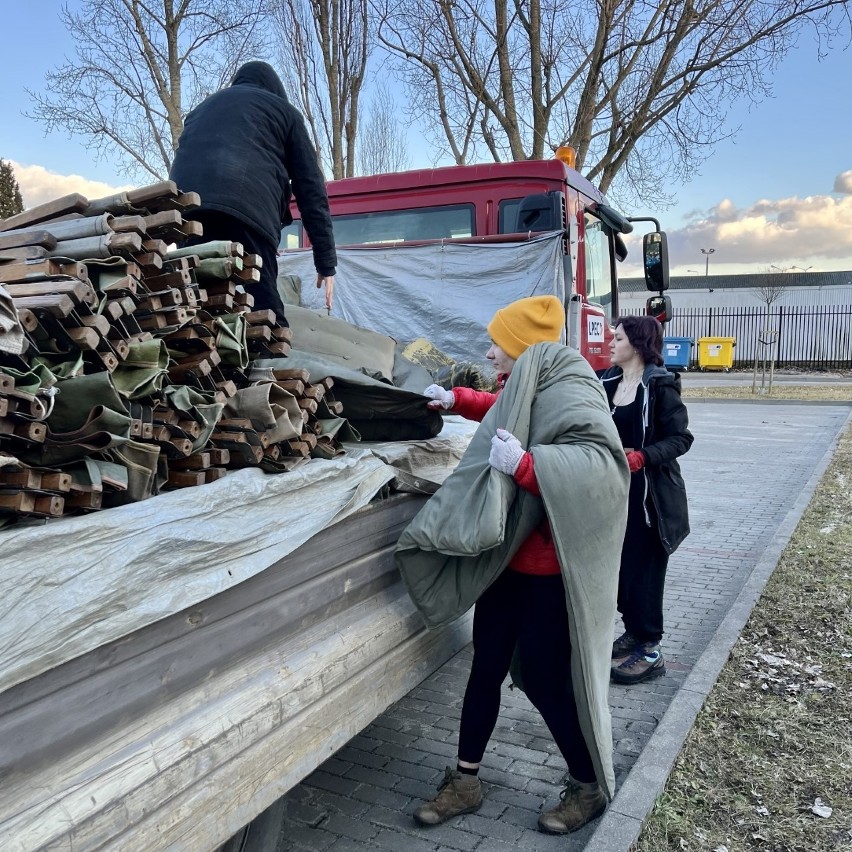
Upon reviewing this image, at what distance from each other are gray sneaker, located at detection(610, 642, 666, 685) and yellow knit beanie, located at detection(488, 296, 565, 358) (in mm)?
1991

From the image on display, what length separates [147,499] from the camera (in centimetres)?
197

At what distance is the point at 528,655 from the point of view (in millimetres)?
2873

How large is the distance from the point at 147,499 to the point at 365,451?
3.07 feet

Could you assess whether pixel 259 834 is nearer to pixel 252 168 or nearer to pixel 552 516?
pixel 552 516

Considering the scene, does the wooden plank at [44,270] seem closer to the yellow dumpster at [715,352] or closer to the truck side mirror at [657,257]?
the truck side mirror at [657,257]

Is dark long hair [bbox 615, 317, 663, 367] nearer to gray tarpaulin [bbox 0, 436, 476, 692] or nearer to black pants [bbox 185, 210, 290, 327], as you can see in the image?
black pants [bbox 185, 210, 290, 327]

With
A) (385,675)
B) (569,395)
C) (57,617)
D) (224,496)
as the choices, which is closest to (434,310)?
(569,395)

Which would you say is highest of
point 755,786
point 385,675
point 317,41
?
point 317,41

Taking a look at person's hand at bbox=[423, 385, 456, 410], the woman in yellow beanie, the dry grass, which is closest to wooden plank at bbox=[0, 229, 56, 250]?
person's hand at bbox=[423, 385, 456, 410]

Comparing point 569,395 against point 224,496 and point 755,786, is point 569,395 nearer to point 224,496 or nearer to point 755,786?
point 224,496

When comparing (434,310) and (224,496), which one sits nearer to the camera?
(224,496)

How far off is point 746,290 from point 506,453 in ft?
136

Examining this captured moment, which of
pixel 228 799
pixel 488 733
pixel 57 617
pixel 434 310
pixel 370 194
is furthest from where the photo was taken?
pixel 370 194

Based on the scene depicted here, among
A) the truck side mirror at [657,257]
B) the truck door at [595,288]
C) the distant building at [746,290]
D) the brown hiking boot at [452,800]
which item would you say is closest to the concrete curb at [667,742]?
the brown hiking boot at [452,800]
